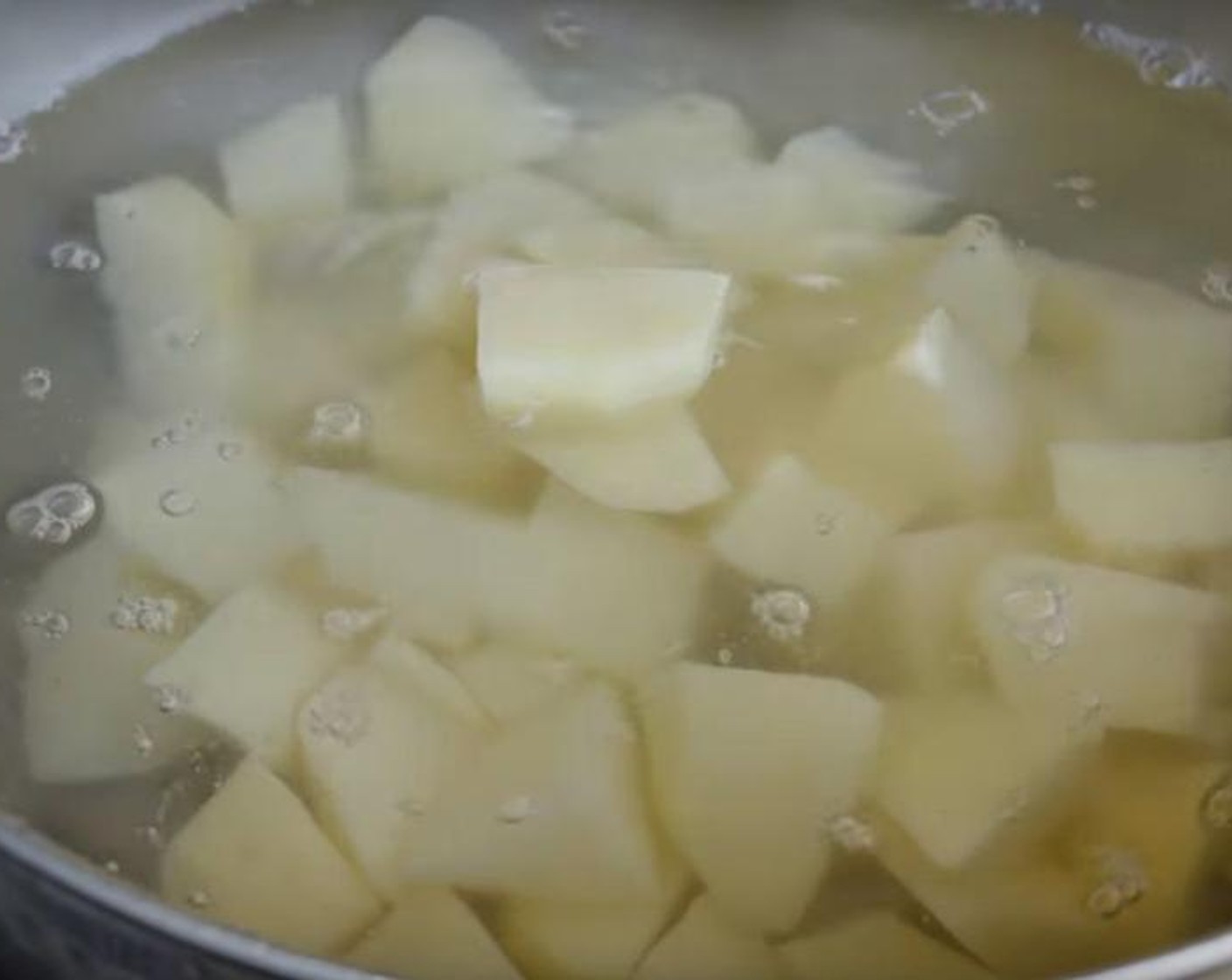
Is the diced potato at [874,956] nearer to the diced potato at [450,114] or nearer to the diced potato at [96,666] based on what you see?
the diced potato at [96,666]

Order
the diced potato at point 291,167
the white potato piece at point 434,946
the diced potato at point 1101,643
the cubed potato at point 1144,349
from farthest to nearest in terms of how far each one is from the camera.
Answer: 1. the diced potato at point 291,167
2. the cubed potato at point 1144,349
3. the diced potato at point 1101,643
4. the white potato piece at point 434,946

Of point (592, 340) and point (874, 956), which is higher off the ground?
point (592, 340)

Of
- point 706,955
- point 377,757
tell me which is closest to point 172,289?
point 377,757

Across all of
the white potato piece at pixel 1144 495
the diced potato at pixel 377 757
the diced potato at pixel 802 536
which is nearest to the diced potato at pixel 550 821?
the diced potato at pixel 377 757

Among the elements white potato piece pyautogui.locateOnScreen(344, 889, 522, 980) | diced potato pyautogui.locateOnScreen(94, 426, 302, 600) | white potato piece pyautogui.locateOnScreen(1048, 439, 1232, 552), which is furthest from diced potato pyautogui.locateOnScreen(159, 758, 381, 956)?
white potato piece pyautogui.locateOnScreen(1048, 439, 1232, 552)

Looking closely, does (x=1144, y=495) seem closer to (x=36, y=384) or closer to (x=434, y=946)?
(x=434, y=946)

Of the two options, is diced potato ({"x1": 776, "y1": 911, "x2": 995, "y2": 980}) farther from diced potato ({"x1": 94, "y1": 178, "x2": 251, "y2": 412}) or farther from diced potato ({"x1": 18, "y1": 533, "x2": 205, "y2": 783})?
diced potato ({"x1": 94, "y1": 178, "x2": 251, "y2": 412})

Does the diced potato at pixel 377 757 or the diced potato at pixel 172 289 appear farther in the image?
the diced potato at pixel 172 289
